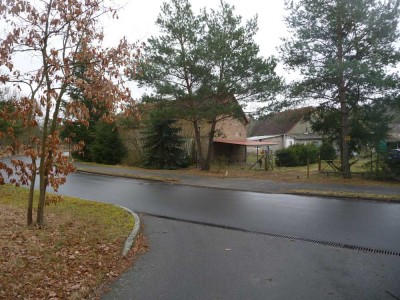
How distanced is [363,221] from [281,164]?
21.2m

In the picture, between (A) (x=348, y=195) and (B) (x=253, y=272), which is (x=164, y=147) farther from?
(B) (x=253, y=272)

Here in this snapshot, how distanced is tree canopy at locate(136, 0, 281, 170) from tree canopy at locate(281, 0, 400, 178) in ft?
9.83

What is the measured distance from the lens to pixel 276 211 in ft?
33.6

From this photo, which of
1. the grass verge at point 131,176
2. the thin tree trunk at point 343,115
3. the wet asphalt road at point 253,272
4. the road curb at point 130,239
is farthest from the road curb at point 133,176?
the wet asphalt road at point 253,272

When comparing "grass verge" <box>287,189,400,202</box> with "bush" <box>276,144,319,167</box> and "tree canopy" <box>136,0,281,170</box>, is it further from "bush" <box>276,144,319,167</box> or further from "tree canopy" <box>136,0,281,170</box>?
"bush" <box>276,144,319,167</box>

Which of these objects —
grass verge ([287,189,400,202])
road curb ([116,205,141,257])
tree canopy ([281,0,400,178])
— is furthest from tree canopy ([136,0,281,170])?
road curb ([116,205,141,257])

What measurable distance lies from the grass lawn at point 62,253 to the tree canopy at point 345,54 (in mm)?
12531

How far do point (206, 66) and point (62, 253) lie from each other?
17652 millimetres

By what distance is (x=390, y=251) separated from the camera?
20.7ft

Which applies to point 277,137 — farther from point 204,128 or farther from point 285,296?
point 285,296

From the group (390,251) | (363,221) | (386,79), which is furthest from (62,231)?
(386,79)

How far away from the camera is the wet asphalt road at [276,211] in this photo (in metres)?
7.60

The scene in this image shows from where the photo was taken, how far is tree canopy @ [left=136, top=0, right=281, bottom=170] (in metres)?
21.2

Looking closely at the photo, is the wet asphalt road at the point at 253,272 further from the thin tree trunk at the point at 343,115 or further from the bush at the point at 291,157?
the bush at the point at 291,157
